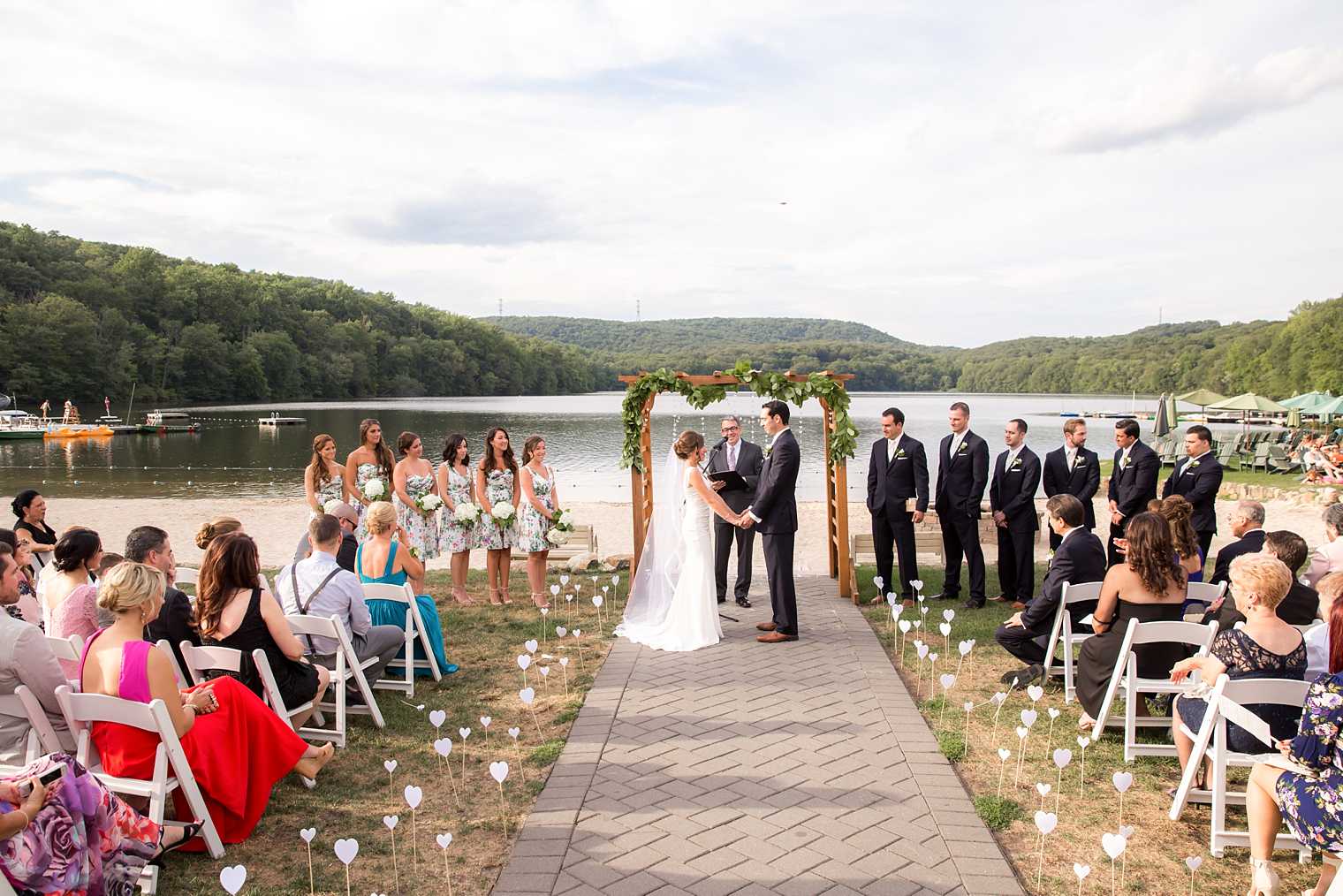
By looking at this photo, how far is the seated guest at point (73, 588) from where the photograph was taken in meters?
5.07

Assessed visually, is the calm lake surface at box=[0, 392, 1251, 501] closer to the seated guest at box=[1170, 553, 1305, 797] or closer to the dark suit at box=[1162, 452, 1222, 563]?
the dark suit at box=[1162, 452, 1222, 563]

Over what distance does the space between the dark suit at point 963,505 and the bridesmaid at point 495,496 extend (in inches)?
175

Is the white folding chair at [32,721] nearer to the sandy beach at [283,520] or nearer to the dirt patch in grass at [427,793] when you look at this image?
the dirt patch in grass at [427,793]

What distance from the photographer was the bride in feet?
25.2

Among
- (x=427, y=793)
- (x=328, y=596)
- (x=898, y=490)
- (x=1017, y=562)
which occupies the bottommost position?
(x=427, y=793)

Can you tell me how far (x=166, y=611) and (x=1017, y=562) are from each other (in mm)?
7686

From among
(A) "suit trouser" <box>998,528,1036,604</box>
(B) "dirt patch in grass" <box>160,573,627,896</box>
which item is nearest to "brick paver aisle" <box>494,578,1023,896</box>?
(B) "dirt patch in grass" <box>160,573,627,896</box>

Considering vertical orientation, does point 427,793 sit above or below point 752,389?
below

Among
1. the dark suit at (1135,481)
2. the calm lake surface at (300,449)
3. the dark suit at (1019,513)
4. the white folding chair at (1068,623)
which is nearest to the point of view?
the white folding chair at (1068,623)

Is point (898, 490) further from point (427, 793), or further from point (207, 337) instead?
point (207, 337)

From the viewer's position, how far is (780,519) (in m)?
7.78

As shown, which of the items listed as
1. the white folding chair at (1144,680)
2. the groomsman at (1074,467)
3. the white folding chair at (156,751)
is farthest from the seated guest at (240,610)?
the groomsman at (1074,467)

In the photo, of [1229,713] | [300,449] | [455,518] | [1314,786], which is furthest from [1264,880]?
[300,449]

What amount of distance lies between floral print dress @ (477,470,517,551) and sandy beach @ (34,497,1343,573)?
11.0 ft
